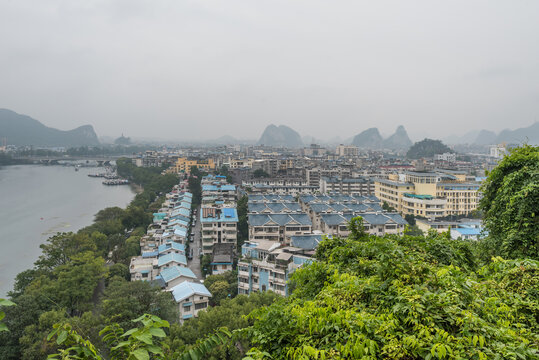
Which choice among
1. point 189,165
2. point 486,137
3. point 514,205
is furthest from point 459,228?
point 486,137

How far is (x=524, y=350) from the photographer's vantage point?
1.08m

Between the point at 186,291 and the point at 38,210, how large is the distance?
15.9m

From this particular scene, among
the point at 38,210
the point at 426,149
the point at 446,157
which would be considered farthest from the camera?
the point at 426,149

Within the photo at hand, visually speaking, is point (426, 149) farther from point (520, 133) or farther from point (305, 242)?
point (520, 133)

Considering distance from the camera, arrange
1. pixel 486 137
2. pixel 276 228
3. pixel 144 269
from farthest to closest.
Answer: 1. pixel 486 137
2. pixel 276 228
3. pixel 144 269

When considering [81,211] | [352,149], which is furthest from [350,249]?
[352,149]

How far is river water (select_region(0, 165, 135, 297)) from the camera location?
38.0 feet

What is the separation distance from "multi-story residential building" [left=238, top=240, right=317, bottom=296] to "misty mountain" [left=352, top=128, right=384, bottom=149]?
9729 centimetres

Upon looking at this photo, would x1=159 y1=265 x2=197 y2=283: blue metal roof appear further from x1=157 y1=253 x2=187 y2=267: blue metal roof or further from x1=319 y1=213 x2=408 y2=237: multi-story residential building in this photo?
x1=319 y1=213 x2=408 y2=237: multi-story residential building

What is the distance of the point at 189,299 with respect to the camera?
681cm

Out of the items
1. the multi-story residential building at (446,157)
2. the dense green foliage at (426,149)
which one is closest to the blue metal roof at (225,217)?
the multi-story residential building at (446,157)

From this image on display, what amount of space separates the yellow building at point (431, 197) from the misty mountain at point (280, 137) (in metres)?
98.6

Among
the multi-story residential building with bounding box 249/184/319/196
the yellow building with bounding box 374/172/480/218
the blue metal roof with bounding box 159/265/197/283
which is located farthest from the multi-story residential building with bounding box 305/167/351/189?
the blue metal roof with bounding box 159/265/197/283

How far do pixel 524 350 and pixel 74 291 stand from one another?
24.8 ft
